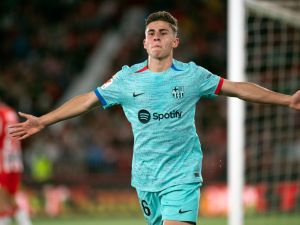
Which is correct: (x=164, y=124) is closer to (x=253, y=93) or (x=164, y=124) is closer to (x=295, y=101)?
(x=253, y=93)

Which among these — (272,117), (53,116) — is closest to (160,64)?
(53,116)

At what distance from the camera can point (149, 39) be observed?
5.93 metres

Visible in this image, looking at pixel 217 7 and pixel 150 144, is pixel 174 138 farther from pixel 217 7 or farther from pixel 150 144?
pixel 217 7

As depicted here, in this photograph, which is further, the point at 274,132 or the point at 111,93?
the point at 274,132

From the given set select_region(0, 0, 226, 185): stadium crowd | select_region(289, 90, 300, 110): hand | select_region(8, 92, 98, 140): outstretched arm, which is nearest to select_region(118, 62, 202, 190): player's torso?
select_region(8, 92, 98, 140): outstretched arm

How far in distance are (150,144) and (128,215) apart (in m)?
8.86

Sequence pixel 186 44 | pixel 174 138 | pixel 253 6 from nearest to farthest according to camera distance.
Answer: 1. pixel 174 138
2. pixel 253 6
3. pixel 186 44

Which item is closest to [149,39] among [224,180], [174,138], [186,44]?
[174,138]

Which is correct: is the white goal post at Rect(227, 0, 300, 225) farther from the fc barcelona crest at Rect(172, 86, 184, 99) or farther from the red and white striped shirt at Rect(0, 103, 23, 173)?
the fc barcelona crest at Rect(172, 86, 184, 99)

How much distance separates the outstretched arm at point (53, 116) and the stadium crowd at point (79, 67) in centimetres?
857

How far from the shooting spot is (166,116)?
589 cm

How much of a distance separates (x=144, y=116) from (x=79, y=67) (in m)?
13.3

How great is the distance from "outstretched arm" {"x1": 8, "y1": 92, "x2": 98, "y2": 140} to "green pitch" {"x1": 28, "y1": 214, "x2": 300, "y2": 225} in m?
7.06

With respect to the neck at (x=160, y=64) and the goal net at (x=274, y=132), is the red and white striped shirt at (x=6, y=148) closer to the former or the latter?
the neck at (x=160, y=64)
